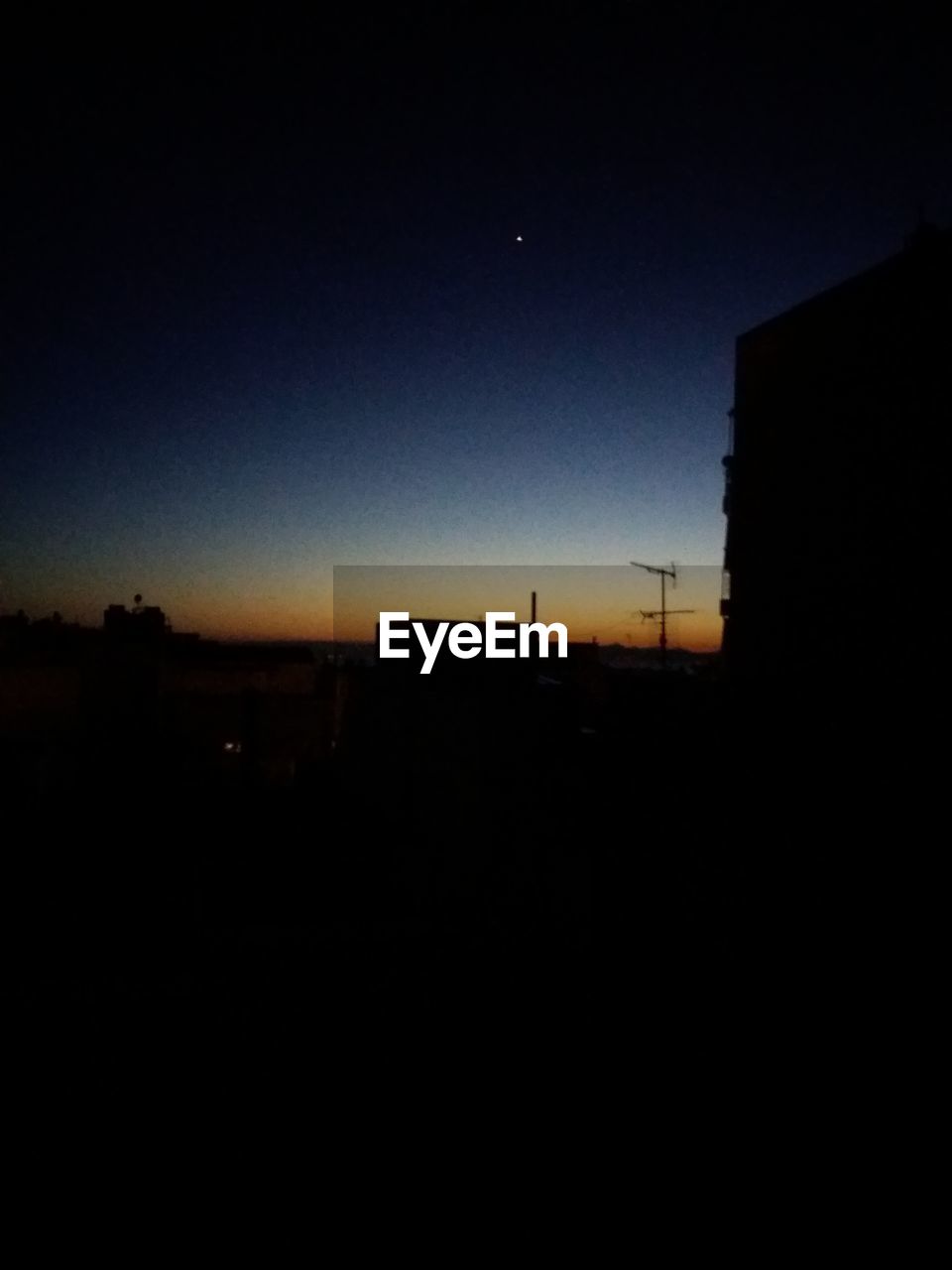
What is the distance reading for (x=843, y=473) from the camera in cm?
1004

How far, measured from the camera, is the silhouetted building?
906cm

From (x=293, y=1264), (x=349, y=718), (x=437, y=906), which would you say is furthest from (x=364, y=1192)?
(x=349, y=718)

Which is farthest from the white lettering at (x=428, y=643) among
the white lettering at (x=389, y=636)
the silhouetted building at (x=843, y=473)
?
the silhouetted building at (x=843, y=473)

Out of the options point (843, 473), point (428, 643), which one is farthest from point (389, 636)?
point (843, 473)

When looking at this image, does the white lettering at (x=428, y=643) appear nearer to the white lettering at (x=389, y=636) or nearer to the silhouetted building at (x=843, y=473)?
the white lettering at (x=389, y=636)

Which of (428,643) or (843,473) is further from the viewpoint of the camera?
(428,643)

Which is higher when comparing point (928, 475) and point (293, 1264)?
point (928, 475)

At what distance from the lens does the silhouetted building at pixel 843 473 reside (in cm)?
906

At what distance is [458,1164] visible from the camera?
320 centimetres

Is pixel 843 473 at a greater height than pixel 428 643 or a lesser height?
greater

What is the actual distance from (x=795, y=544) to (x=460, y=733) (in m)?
5.41

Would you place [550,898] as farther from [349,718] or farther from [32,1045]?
[349,718]

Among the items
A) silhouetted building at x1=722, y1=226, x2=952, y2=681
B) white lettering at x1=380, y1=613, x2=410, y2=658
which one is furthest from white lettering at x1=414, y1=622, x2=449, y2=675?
silhouetted building at x1=722, y1=226, x2=952, y2=681

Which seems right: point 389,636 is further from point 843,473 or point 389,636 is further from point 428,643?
point 843,473
